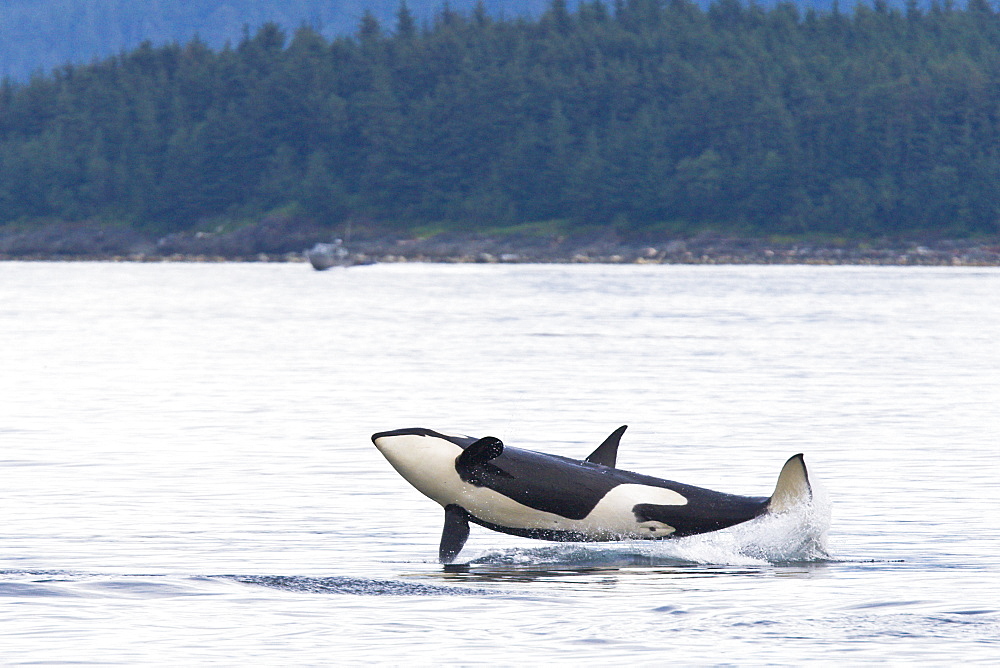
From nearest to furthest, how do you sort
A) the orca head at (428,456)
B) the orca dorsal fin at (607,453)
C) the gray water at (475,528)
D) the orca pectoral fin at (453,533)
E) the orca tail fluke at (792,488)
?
the gray water at (475,528)
the orca tail fluke at (792,488)
the orca pectoral fin at (453,533)
the orca head at (428,456)
the orca dorsal fin at (607,453)

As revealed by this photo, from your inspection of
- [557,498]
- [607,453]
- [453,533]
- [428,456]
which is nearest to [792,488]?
[607,453]

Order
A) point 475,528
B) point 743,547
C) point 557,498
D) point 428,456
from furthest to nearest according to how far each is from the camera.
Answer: point 475,528
point 428,456
point 743,547
point 557,498

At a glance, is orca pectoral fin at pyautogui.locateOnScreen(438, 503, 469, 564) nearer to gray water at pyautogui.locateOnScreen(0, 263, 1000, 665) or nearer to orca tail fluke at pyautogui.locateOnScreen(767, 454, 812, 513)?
gray water at pyautogui.locateOnScreen(0, 263, 1000, 665)

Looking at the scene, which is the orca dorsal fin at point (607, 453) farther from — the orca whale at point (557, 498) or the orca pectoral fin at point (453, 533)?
the orca pectoral fin at point (453, 533)

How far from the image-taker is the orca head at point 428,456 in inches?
841

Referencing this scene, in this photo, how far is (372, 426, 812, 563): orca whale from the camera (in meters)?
21.1

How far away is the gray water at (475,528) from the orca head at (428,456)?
955 millimetres

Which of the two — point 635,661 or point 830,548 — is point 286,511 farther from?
point 635,661

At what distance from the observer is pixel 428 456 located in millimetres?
21453

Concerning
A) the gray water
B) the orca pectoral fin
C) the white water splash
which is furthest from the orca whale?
the gray water

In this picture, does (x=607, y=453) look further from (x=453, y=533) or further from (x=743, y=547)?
(x=453, y=533)

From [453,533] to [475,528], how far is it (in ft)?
10.9

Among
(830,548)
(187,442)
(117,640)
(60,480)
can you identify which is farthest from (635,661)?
(187,442)

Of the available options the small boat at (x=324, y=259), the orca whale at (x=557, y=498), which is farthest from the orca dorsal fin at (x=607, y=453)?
the small boat at (x=324, y=259)
